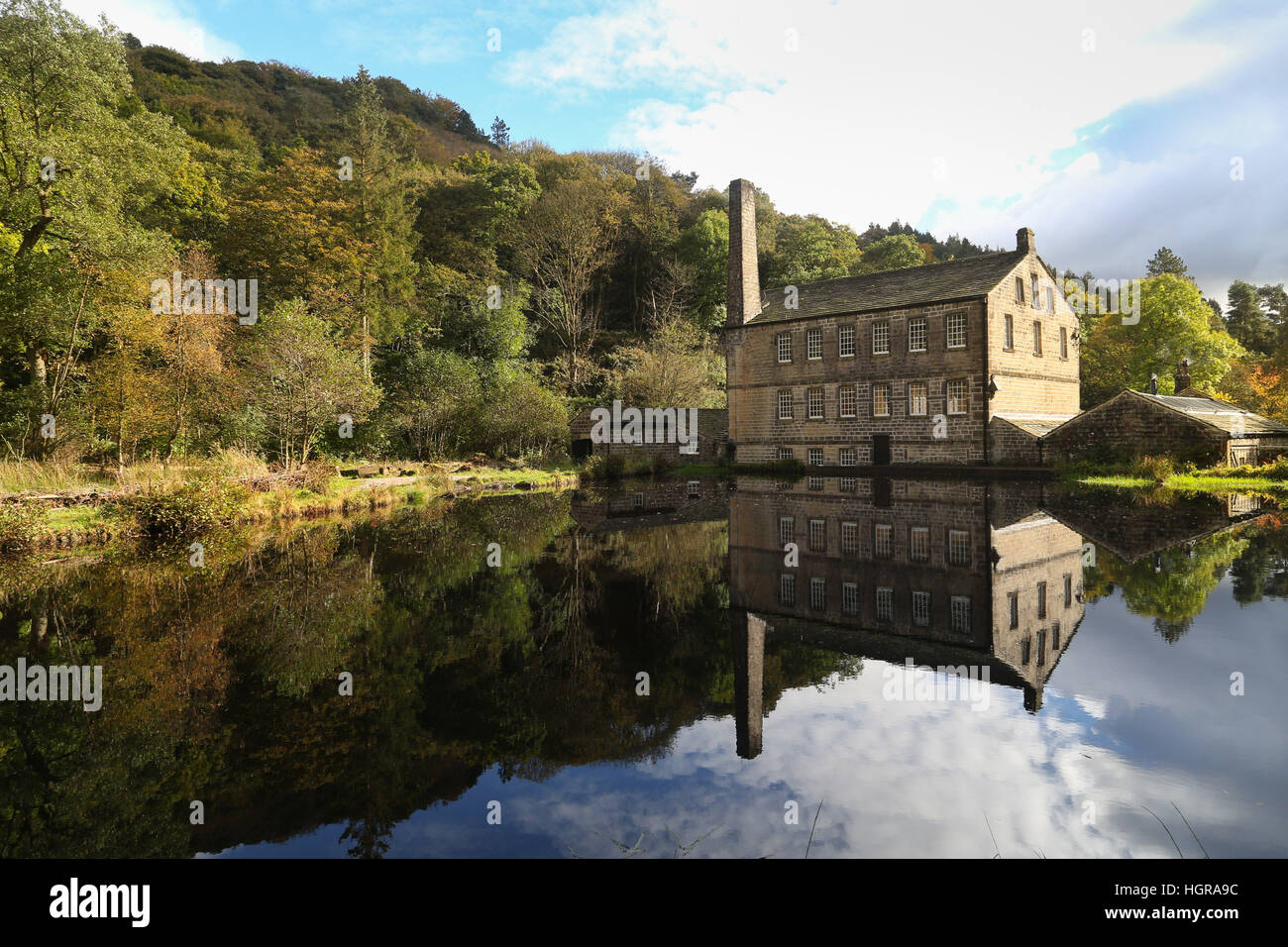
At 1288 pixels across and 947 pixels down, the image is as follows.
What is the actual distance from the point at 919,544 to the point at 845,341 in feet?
74.9

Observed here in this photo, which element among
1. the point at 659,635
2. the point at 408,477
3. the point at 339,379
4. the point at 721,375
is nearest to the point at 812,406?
the point at 721,375

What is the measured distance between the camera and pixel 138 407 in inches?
736

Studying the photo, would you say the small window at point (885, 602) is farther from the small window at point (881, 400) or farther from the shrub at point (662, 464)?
the shrub at point (662, 464)

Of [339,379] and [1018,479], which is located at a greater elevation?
[339,379]

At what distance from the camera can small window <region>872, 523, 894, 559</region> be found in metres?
10.9

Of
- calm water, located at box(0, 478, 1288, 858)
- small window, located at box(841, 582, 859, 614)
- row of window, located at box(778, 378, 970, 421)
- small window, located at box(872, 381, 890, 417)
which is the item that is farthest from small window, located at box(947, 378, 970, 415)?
small window, located at box(841, 582, 859, 614)

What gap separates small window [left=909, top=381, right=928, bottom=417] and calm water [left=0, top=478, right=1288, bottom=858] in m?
20.7

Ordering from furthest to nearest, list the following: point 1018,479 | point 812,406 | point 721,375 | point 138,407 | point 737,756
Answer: point 721,375 < point 812,406 < point 1018,479 < point 138,407 < point 737,756

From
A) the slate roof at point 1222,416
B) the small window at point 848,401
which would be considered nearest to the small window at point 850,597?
the slate roof at point 1222,416

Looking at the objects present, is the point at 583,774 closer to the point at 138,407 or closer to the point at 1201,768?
the point at 1201,768

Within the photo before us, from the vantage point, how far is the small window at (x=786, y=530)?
12.5 meters

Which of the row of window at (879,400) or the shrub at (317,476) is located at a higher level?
the row of window at (879,400)

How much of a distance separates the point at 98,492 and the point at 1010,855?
16662mm

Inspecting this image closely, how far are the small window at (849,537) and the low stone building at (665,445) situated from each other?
2227 cm
